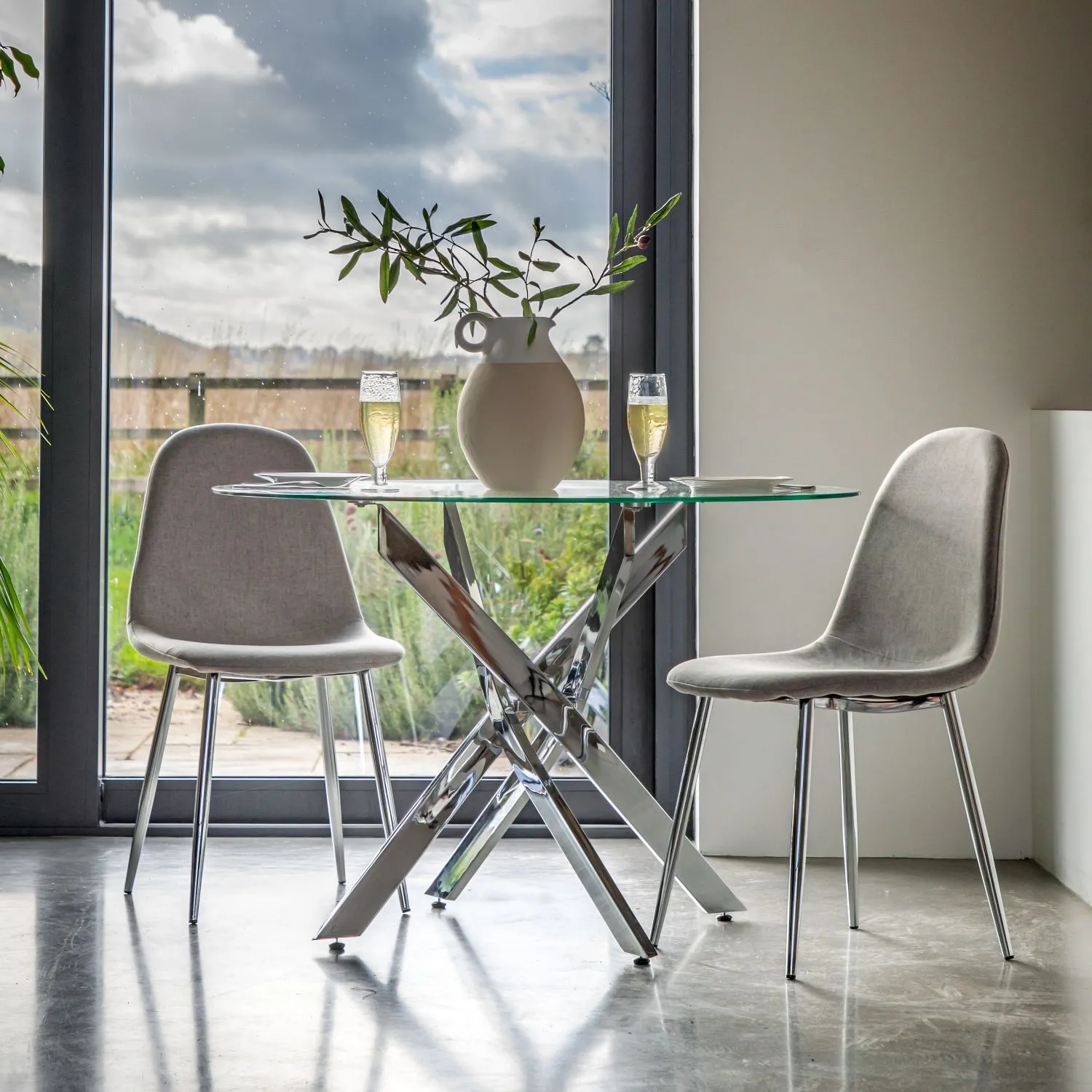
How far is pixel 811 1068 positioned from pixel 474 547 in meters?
1.76

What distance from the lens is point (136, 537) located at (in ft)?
11.6

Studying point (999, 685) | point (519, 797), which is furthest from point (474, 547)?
point (999, 685)

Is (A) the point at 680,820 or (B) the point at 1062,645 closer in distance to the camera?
(A) the point at 680,820

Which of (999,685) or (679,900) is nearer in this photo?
(679,900)

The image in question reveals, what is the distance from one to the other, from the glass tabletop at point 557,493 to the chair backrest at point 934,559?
388 millimetres

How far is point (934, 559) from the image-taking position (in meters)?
2.77

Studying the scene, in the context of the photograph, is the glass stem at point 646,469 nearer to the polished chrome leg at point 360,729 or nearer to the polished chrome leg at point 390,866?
the polished chrome leg at point 390,866

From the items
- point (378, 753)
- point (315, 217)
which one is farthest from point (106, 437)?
point (378, 753)

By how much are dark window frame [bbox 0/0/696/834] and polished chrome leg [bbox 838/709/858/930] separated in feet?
2.20

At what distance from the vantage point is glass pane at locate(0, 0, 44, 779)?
3.46m

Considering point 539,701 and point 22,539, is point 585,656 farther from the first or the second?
point 22,539

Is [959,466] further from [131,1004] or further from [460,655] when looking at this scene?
[131,1004]

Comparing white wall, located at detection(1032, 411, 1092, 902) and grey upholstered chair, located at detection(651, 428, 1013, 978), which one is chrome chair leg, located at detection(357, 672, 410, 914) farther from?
white wall, located at detection(1032, 411, 1092, 902)

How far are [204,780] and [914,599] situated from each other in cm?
152
